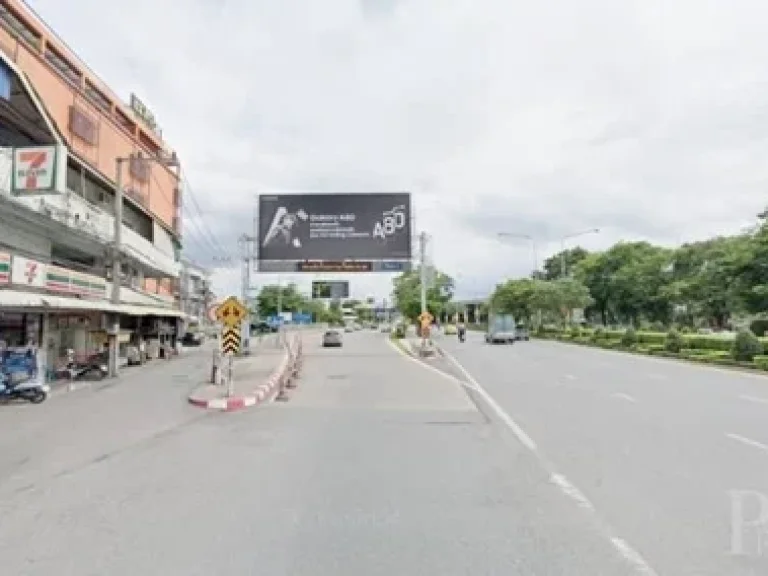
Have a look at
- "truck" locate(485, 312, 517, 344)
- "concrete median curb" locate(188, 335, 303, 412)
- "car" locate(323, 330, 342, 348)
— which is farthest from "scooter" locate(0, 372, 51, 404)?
"truck" locate(485, 312, 517, 344)

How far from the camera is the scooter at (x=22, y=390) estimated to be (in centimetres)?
1869

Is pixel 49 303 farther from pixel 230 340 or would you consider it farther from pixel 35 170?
pixel 230 340

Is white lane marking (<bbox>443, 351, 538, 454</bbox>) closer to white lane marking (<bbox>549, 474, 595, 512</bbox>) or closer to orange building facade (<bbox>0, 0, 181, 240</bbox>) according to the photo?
white lane marking (<bbox>549, 474, 595, 512</bbox>)

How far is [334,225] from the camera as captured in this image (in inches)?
1576

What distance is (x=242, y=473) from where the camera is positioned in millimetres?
9070

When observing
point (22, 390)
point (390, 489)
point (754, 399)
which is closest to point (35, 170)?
point (22, 390)

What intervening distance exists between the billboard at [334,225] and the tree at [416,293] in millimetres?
49006

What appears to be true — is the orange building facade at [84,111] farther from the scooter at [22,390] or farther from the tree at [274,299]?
the tree at [274,299]

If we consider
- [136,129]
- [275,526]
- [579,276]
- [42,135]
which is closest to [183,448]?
[275,526]

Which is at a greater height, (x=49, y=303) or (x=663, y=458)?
(x=49, y=303)

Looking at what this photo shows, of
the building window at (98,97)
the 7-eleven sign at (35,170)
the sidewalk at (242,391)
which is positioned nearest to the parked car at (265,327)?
the building window at (98,97)

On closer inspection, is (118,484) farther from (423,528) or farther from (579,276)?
(579,276)

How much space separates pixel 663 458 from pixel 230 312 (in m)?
12.9

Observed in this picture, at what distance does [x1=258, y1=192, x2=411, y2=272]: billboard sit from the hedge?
14.9 metres
